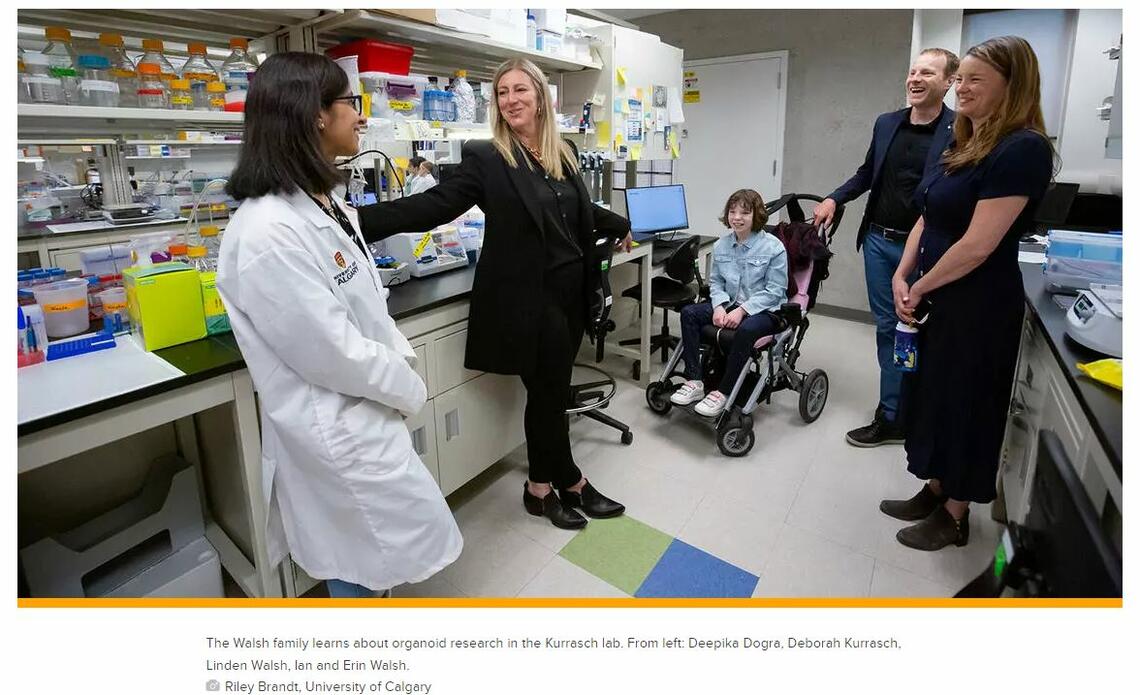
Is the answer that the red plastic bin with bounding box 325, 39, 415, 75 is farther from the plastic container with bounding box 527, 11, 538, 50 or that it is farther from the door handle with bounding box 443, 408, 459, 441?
the door handle with bounding box 443, 408, 459, 441

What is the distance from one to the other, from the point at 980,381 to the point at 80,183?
15.4 feet

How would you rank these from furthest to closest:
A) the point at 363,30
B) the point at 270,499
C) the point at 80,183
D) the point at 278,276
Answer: the point at 80,183 < the point at 363,30 < the point at 270,499 < the point at 278,276

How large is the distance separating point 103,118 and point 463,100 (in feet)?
3.98

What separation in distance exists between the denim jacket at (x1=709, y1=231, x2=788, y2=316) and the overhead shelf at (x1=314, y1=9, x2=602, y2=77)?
117cm

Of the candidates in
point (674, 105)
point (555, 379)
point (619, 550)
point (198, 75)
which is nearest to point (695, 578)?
point (619, 550)

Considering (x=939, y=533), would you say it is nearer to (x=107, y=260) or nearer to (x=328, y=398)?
(x=328, y=398)

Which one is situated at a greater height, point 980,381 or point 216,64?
point 216,64

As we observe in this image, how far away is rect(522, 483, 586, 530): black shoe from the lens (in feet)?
6.85

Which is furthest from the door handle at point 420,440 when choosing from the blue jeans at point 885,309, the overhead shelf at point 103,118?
the blue jeans at point 885,309

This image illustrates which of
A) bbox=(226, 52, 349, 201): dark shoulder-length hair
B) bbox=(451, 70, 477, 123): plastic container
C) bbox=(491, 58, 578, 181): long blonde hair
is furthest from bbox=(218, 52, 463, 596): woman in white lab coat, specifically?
bbox=(451, 70, 477, 123): plastic container
